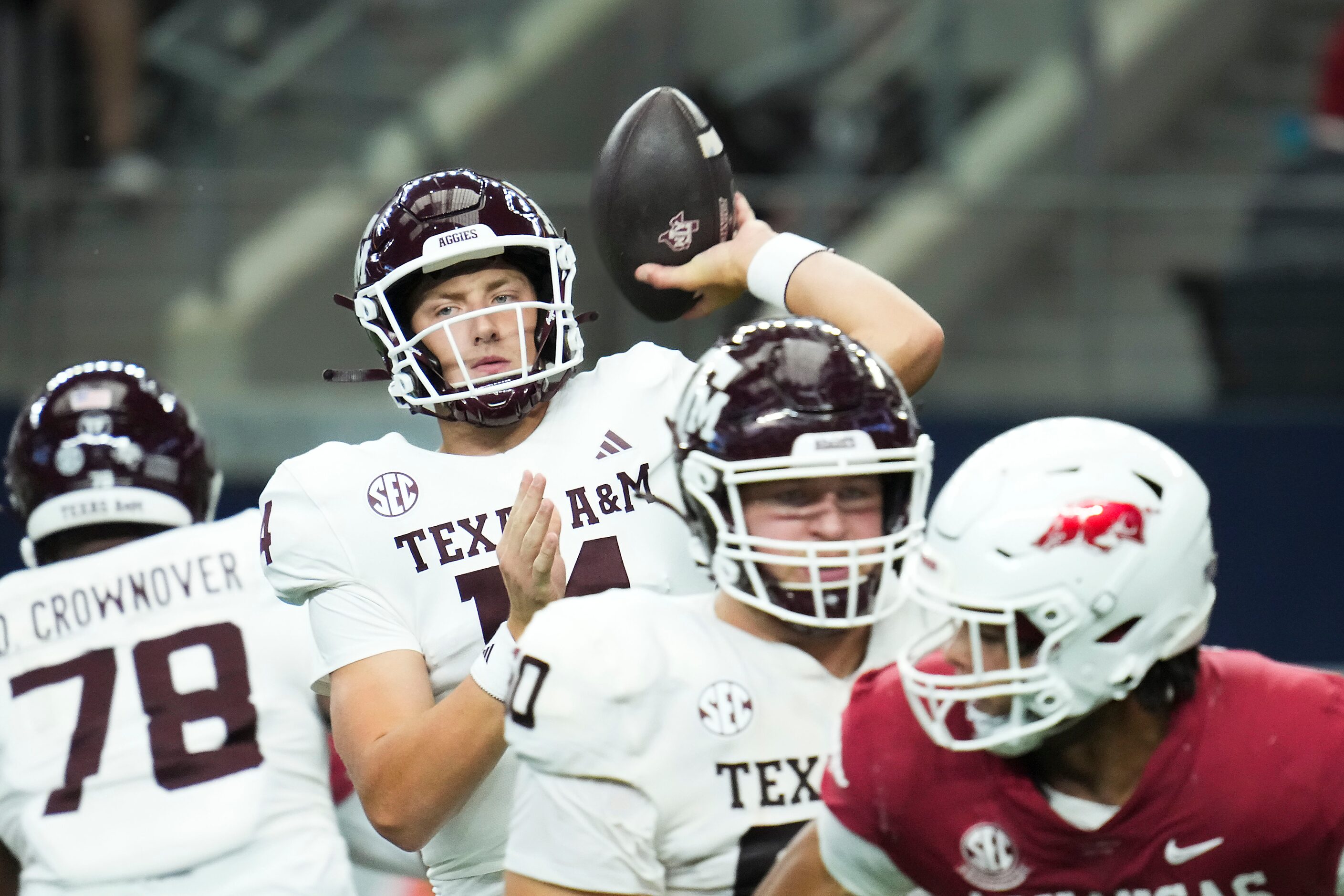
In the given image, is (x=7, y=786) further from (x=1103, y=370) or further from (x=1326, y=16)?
(x=1326, y=16)

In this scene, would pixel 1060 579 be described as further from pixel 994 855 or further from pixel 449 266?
pixel 449 266

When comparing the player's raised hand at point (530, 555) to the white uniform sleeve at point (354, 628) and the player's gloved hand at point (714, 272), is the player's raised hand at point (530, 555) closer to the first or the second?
the white uniform sleeve at point (354, 628)

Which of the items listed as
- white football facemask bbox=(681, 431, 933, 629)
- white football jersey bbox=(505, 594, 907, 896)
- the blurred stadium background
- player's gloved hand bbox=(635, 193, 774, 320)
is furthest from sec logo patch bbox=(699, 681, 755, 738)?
the blurred stadium background

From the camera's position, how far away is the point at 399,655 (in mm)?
2570

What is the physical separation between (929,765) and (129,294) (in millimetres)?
4575

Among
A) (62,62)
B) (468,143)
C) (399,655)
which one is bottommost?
(399,655)

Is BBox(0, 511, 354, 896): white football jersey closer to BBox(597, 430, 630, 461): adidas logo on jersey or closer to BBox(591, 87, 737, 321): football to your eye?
BBox(597, 430, 630, 461): adidas logo on jersey

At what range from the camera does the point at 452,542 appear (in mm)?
2650

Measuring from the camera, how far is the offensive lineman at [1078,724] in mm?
2010

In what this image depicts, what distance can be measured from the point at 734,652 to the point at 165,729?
1.19m

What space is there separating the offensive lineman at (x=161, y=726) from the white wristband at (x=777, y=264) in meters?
0.94

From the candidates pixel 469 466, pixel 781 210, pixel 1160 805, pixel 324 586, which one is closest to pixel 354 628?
pixel 324 586

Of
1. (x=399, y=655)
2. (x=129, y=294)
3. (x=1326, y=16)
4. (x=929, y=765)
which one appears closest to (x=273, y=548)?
(x=399, y=655)

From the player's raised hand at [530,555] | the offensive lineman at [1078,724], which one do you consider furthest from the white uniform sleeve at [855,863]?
the player's raised hand at [530,555]
